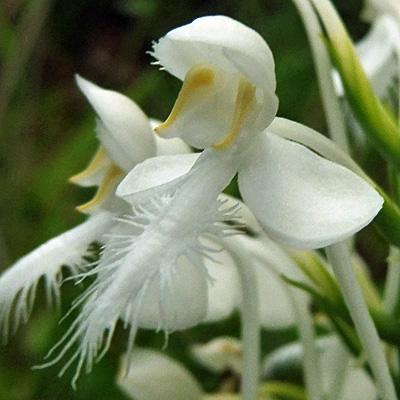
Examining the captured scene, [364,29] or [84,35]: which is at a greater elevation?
[84,35]

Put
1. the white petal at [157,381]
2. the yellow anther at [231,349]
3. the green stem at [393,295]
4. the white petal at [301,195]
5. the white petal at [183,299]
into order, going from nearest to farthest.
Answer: the white petal at [301,195], the white petal at [183,299], the green stem at [393,295], the white petal at [157,381], the yellow anther at [231,349]

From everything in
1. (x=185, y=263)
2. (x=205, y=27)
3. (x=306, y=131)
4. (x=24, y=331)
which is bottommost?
(x=24, y=331)

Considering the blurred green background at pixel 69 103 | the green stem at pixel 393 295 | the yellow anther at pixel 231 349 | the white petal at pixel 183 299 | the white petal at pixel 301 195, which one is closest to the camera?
the white petal at pixel 301 195

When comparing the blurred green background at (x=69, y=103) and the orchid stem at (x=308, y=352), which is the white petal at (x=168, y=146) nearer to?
the orchid stem at (x=308, y=352)

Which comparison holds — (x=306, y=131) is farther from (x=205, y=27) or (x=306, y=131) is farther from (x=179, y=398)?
(x=179, y=398)

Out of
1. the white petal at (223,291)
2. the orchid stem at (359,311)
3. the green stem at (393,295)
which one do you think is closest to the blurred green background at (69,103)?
the white petal at (223,291)

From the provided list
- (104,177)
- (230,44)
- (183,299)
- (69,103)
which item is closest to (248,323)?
(183,299)

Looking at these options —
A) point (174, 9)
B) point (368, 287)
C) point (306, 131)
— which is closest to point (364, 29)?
point (174, 9)

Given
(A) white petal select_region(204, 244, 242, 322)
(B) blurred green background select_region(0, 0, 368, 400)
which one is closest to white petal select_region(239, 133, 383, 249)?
(A) white petal select_region(204, 244, 242, 322)
